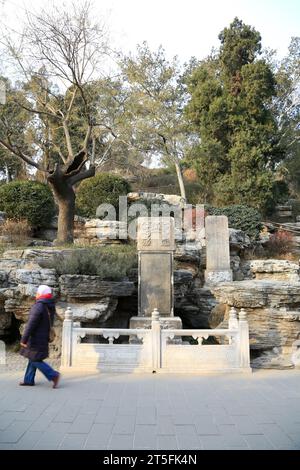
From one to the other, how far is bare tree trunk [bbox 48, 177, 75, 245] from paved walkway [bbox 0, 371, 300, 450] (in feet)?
19.7

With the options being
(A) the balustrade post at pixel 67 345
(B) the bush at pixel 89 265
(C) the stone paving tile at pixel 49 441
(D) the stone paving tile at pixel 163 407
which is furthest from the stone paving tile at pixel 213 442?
(B) the bush at pixel 89 265

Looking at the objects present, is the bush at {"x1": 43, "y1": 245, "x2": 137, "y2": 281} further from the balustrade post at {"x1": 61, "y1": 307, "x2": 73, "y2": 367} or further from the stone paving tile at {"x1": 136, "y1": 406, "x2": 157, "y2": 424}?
the stone paving tile at {"x1": 136, "y1": 406, "x2": 157, "y2": 424}

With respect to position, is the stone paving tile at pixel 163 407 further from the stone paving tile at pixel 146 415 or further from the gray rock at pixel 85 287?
the gray rock at pixel 85 287

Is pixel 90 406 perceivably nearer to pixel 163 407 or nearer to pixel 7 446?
pixel 163 407

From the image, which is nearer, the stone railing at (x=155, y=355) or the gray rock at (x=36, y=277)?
the stone railing at (x=155, y=355)

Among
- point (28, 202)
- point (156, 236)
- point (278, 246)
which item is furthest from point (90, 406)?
point (278, 246)

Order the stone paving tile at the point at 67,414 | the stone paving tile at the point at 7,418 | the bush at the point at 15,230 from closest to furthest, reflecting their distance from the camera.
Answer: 1. the stone paving tile at the point at 7,418
2. the stone paving tile at the point at 67,414
3. the bush at the point at 15,230

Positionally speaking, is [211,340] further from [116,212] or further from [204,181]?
[204,181]

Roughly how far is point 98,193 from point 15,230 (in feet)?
12.3

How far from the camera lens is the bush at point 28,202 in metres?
12.9

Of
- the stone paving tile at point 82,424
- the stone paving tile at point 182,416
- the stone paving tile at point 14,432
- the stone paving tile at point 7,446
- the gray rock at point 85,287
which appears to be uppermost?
the gray rock at point 85,287

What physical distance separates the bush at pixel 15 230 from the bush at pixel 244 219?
6.90 m
